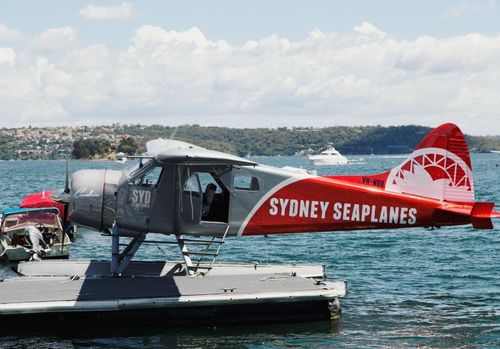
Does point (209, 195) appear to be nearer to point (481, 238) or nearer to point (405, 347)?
point (405, 347)

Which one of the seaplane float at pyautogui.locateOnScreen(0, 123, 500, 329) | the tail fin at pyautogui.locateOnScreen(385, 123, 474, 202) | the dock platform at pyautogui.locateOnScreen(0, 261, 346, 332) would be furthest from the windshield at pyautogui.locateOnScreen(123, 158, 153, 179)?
the tail fin at pyautogui.locateOnScreen(385, 123, 474, 202)

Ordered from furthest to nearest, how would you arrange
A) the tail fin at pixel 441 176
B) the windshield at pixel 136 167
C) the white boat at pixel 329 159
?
the white boat at pixel 329 159 → the tail fin at pixel 441 176 → the windshield at pixel 136 167

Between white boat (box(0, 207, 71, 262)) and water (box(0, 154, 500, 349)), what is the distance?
0.61m

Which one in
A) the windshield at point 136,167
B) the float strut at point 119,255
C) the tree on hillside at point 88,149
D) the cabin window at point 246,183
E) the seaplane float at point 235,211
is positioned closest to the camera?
the seaplane float at point 235,211

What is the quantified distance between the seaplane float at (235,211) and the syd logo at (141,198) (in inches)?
0.7

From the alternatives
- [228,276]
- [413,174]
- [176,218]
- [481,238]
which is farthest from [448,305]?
[481,238]

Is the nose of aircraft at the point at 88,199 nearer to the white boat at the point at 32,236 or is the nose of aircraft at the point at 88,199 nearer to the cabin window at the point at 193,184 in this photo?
the cabin window at the point at 193,184

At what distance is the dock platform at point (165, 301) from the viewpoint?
489 inches

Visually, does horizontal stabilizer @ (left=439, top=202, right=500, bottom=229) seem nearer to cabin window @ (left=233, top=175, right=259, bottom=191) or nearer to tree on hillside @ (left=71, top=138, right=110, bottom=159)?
cabin window @ (left=233, top=175, right=259, bottom=191)

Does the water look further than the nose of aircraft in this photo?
No

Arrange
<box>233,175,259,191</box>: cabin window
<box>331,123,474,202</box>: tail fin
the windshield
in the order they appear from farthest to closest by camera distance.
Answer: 1. <box>331,123,474,202</box>: tail fin
2. <box>233,175,259,191</box>: cabin window
3. the windshield

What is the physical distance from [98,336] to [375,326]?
4.55m

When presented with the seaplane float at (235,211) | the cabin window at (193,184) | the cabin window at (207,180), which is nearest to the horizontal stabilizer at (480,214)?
the seaplane float at (235,211)

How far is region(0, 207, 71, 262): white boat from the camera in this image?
19.3m
